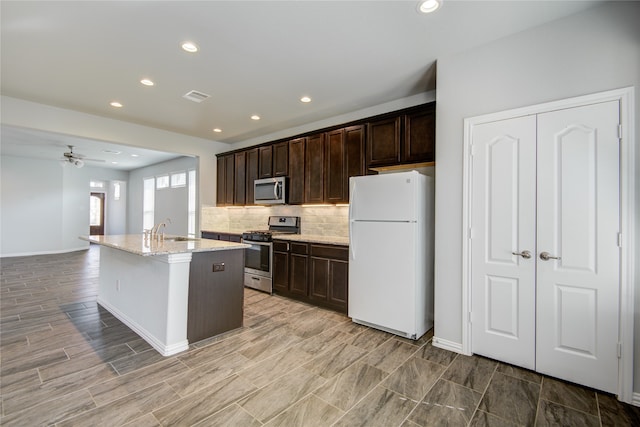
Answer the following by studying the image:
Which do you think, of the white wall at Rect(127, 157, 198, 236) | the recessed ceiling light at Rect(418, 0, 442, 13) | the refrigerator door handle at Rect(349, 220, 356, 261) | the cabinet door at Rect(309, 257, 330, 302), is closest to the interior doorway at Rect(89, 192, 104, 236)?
the white wall at Rect(127, 157, 198, 236)

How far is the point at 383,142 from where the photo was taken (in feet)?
12.2

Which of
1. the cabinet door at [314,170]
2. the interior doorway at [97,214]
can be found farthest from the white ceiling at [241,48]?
the interior doorway at [97,214]

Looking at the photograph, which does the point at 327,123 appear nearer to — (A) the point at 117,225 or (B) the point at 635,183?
(B) the point at 635,183

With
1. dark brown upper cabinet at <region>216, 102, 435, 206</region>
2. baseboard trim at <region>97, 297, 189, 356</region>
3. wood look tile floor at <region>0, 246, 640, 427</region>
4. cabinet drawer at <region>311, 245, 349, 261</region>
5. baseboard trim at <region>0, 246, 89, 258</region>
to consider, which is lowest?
wood look tile floor at <region>0, 246, 640, 427</region>

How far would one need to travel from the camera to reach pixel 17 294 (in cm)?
439

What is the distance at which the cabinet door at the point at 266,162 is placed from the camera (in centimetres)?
524

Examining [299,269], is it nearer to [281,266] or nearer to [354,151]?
[281,266]

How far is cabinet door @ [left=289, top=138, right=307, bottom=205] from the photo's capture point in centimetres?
470

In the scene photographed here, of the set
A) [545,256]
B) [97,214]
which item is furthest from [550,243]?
[97,214]

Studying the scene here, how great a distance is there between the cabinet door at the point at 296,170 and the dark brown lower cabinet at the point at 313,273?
80 cm

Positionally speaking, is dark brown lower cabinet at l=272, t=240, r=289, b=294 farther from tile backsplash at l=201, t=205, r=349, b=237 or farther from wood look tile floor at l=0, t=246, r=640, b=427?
wood look tile floor at l=0, t=246, r=640, b=427

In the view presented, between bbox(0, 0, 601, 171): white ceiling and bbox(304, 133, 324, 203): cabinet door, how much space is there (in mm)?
547

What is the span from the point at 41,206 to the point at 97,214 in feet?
11.5

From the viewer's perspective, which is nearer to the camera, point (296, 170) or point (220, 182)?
point (296, 170)
